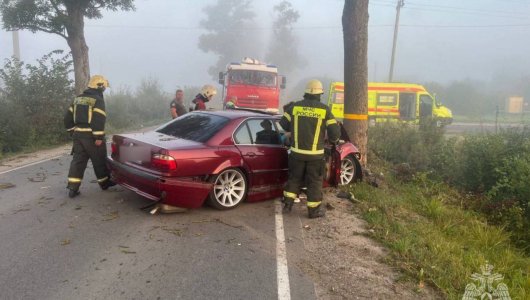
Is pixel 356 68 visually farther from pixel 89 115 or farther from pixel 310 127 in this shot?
pixel 89 115

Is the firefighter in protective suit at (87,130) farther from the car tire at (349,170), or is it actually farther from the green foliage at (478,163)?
the green foliage at (478,163)

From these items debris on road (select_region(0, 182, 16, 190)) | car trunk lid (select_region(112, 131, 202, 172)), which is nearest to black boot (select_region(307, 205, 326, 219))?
car trunk lid (select_region(112, 131, 202, 172))

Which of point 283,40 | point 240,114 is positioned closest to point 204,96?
point 240,114

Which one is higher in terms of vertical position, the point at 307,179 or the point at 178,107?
the point at 178,107

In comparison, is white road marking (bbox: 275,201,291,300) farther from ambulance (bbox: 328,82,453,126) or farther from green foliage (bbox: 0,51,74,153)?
ambulance (bbox: 328,82,453,126)

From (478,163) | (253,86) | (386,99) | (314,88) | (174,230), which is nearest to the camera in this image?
(174,230)

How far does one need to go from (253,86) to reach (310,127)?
1333 centimetres

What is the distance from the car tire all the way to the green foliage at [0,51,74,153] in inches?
377

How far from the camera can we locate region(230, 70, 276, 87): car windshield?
62.7 ft

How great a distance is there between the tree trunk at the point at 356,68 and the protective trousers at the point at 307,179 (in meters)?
2.88

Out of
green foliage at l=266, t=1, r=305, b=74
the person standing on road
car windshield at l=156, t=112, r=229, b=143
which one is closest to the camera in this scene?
car windshield at l=156, t=112, r=229, b=143

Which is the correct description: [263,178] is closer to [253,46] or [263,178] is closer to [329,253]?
[329,253]

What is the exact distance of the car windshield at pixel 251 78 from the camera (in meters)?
19.1

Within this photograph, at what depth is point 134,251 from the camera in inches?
179
